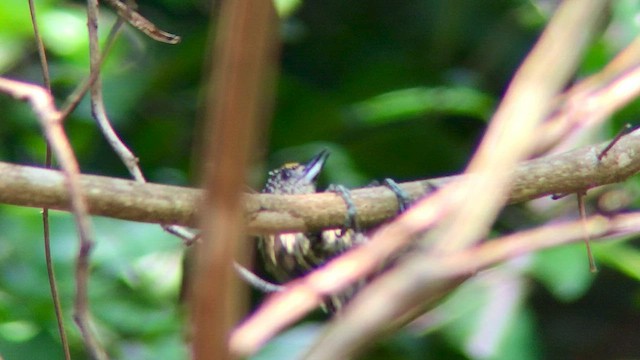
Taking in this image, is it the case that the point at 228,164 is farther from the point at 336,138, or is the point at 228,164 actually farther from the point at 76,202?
the point at 336,138

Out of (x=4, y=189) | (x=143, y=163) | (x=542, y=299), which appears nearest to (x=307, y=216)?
(x=4, y=189)

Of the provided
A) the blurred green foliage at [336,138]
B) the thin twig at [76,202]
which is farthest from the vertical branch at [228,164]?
the blurred green foliage at [336,138]

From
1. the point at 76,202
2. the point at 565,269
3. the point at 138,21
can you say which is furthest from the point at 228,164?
the point at 565,269

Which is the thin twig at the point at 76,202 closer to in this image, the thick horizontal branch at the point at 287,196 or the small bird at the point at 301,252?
the thick horizontal branch at the point at 287,196

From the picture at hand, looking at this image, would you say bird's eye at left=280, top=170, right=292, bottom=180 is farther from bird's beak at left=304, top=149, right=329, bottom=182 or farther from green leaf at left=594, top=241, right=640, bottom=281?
green leaf at left=594, top=241, right=640, bottom=281

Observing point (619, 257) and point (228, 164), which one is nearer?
point (228, 164)

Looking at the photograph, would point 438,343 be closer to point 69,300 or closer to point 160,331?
point 160,331

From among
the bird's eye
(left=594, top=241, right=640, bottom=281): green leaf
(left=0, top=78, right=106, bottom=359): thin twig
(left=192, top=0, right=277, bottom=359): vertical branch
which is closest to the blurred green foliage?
(left=594, top=241, right=640, bottom=281): green leaf
